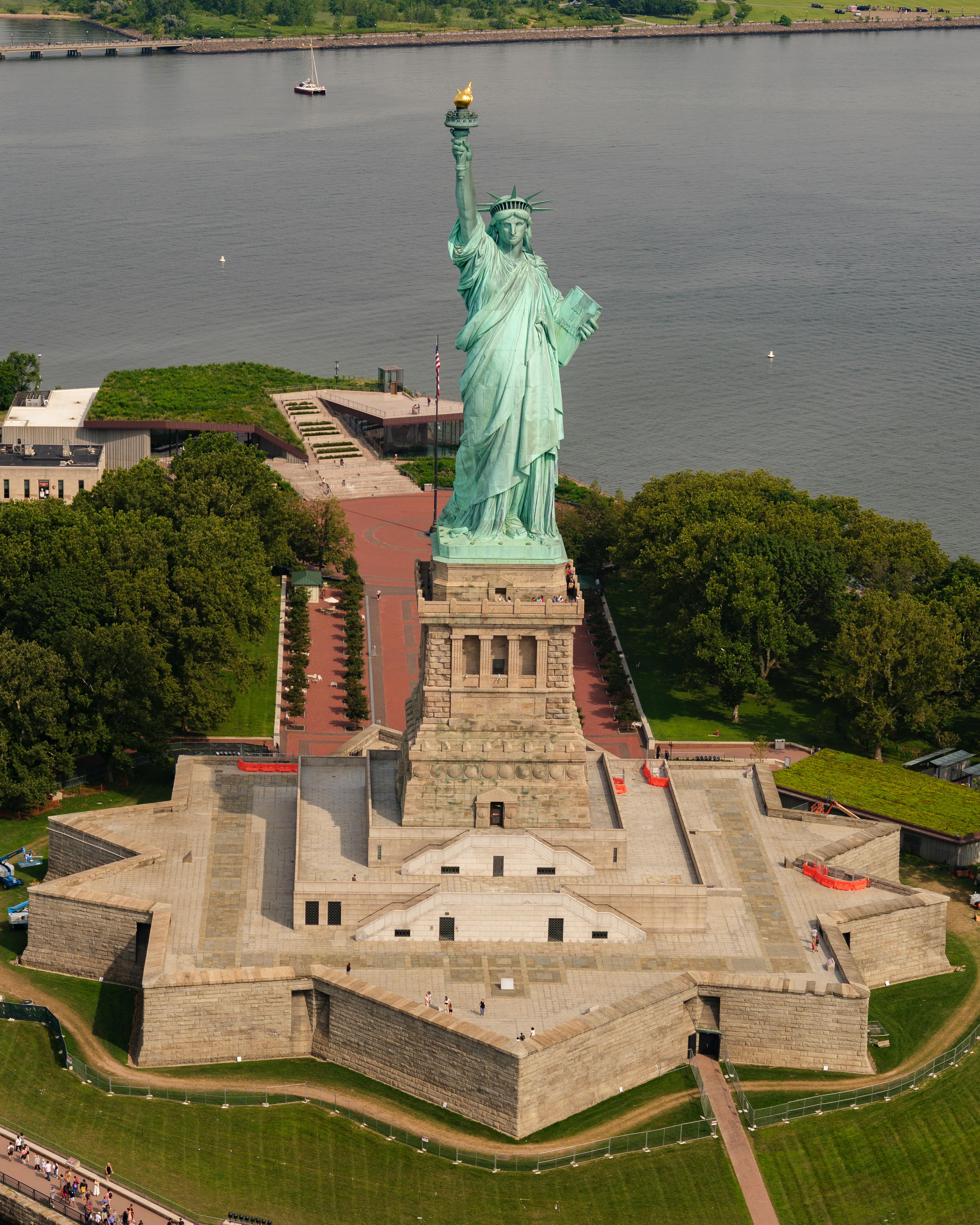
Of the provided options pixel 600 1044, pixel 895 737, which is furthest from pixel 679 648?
pixel 600 1044

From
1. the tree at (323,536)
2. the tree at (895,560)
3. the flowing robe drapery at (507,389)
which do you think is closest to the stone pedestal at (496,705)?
the flowing robe drapery at (507,389)

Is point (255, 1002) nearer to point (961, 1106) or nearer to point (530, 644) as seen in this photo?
point (530, 644)

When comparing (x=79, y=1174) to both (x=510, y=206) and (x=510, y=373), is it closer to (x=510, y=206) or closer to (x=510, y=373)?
(x=510, y=373)

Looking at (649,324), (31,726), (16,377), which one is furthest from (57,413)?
Result: (649,324)

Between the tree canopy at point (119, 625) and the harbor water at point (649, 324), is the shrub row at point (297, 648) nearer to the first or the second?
the tree canopy at point (119, 625)

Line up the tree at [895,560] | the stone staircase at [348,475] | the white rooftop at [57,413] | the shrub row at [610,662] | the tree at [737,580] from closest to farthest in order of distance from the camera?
the shrub row at [610,662] < the tree at [737,580] < the tree at [895,560] < the stone staircase at [348,475] < the white rooftop at [57,413]
